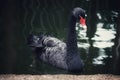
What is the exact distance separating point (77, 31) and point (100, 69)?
0.37 metres

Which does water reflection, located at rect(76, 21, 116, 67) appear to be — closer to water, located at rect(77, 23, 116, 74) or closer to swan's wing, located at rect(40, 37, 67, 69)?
water, located at rect(77, 23, 116, 74)

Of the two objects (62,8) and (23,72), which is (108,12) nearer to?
(62,8)

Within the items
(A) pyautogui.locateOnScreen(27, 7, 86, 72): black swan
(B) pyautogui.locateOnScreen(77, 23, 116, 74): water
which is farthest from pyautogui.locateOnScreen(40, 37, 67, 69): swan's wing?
(B) pyautogui.locateOnScreen(77, 23, 116, 74): water

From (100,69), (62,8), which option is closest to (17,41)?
(62,8)

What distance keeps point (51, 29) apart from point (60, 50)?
0.19m

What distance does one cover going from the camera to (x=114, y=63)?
292 centimetres

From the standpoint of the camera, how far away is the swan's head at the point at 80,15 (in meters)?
2.69

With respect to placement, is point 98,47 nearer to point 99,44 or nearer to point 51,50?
point 99,44

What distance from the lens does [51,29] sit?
283 centimetres

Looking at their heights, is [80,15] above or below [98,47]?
above

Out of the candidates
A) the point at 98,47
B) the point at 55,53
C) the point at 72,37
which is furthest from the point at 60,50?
the point at 98,47

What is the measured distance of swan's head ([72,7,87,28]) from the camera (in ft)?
8.83

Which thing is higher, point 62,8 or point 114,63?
point 62,8

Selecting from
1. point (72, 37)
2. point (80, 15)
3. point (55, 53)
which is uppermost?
point (80, 15)
